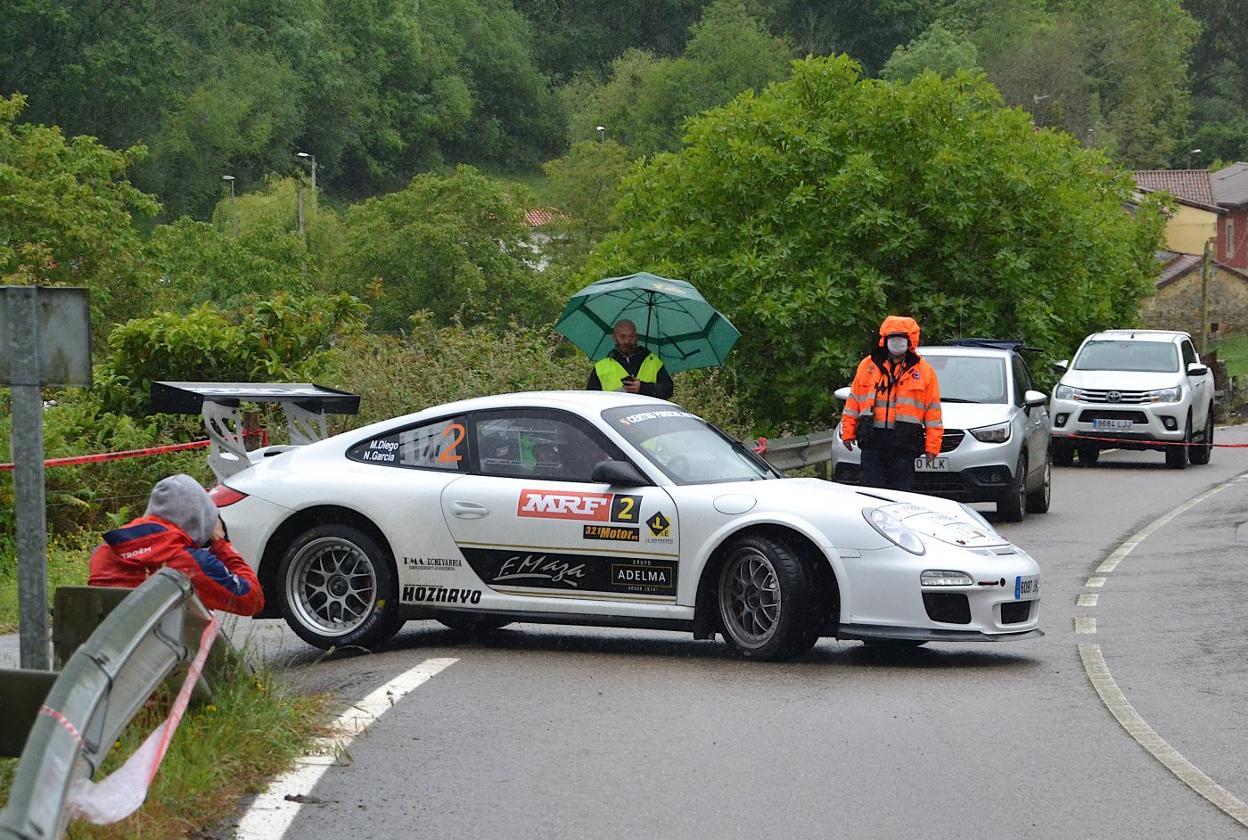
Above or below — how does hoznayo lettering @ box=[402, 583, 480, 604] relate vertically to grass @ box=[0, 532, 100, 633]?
above

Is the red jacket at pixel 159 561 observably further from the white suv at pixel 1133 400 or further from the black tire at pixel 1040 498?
the white suv at pixel 1133 400

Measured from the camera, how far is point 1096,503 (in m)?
20.0

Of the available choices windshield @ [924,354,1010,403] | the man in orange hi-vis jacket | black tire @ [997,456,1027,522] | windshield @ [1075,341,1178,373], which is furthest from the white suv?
the man in orange hi-vis jacket

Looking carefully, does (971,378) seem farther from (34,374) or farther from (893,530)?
(34,374)

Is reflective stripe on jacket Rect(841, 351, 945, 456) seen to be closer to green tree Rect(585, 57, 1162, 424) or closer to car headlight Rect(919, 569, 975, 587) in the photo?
car headlight Rect(919, 569, 975, 587)

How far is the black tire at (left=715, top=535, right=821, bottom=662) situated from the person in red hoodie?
2887 millimetres

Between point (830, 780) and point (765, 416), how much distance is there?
1942 centimetres

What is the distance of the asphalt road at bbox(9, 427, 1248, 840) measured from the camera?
20.4 ft

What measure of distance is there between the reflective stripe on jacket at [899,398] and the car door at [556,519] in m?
3.43

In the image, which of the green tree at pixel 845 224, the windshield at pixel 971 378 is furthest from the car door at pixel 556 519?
the green tree at pixel 845 224

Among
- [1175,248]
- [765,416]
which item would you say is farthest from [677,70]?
[765,416]

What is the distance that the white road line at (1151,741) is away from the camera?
6.43 meters

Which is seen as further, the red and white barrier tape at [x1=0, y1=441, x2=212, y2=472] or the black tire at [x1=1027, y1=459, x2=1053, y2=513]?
the black tire at [x1=1027, y1=459, x2=1053, y2=513]

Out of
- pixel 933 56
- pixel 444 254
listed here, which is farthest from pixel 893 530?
pixel 933 56
